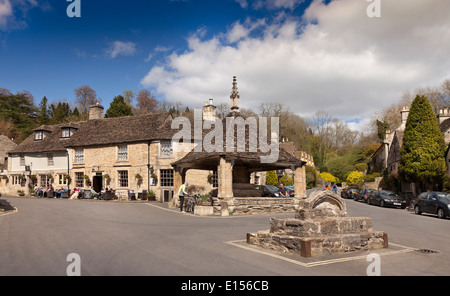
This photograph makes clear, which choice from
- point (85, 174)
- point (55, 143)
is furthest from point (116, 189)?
point (55, 143)

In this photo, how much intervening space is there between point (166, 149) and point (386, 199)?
61.9 feet

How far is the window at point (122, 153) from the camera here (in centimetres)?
3005

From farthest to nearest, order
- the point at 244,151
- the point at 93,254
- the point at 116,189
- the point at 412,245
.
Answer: the point at 116,189, the point at 244,151, the point at 412,245, the point at 93,254

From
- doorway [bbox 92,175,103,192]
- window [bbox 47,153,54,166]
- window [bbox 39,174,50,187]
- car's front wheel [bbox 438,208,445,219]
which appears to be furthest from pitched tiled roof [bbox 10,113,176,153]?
car's front wheel [bbox 438,208,445,219]

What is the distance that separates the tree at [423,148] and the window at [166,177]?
20261 millimetres

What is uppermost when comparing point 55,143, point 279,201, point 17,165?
point 55,143

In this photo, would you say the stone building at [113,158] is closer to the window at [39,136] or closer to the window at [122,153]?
the window at [122,153]

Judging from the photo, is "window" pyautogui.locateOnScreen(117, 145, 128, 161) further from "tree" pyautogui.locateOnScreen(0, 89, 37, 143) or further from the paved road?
"tree" pyautogui.locateOnScreen(0, 89, 37, 143)

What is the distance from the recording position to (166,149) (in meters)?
28.8

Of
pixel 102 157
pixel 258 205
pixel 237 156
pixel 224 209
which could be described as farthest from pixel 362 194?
pixel 102 157

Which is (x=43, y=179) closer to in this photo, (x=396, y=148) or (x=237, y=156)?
(x=237, y=156)
